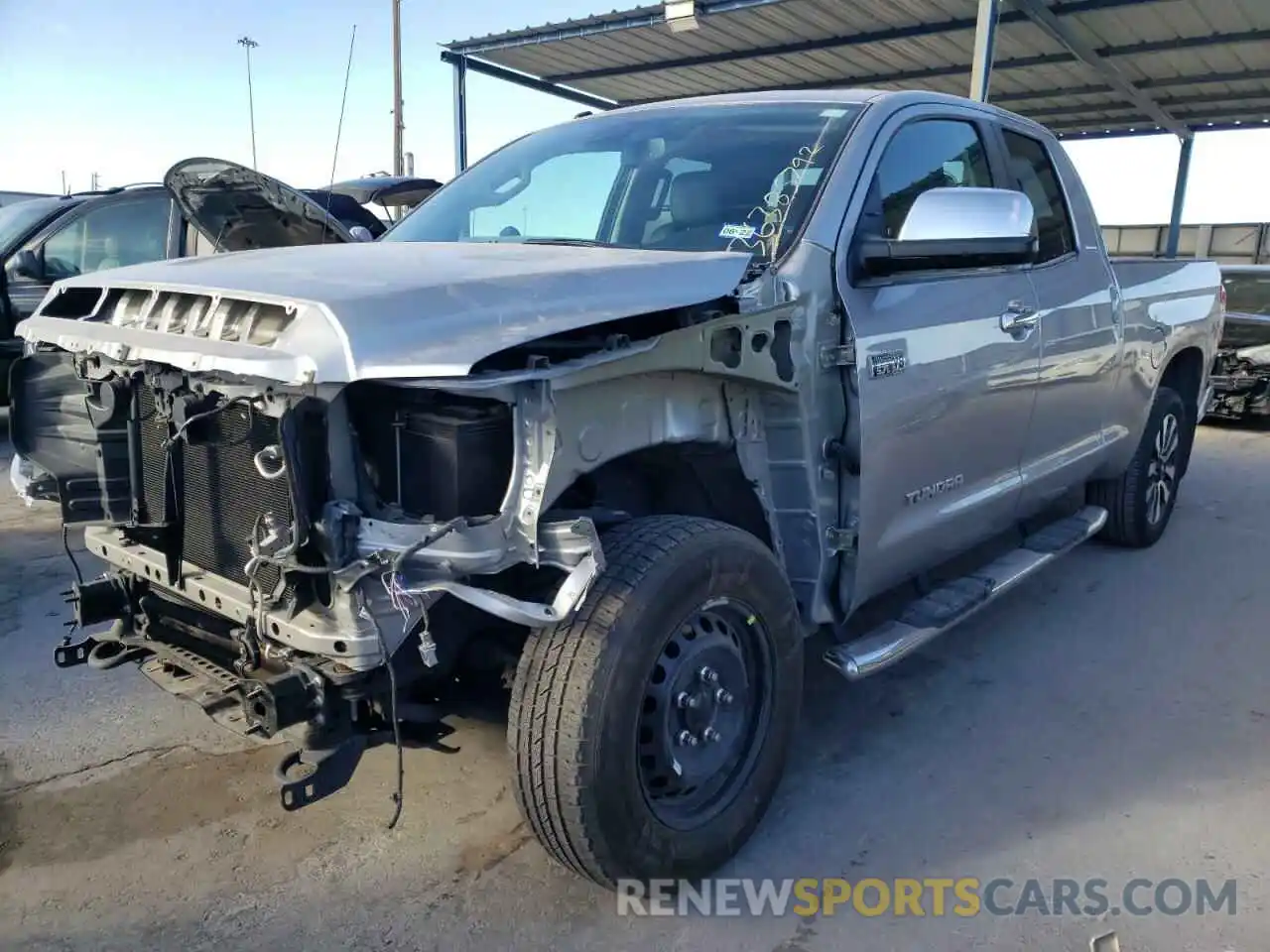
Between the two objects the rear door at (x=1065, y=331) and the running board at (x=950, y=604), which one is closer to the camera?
the running board at (x=950, y=604)

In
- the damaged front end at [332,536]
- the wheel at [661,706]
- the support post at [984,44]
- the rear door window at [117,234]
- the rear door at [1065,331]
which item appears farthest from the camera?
the support post at [984,44]

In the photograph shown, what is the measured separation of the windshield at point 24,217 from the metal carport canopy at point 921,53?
A: 630 centimetres

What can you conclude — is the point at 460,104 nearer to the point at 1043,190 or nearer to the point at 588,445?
the point at 1043,190

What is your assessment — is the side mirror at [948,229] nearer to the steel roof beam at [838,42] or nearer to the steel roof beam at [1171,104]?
the steel roof beam at [838,42]

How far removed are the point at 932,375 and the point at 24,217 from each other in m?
7.62

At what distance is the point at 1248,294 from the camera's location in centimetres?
1083

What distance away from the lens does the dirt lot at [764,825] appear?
7.91 feet

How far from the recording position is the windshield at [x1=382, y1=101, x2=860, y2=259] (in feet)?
9.82

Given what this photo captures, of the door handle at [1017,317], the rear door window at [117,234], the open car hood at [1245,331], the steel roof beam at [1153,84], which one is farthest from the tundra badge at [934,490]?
the steel roof beam at [1153,84]

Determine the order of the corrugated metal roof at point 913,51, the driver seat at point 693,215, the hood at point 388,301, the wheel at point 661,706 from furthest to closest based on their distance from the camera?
the corrugated metal roof at point 913,51, the driver seat at point 693,215, the wheel at point 661,706, the hood at point 388,301

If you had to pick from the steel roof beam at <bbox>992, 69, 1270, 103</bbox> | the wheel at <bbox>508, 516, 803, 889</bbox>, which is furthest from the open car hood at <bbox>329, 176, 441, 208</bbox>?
the steel roof beam at <bbox>992, 69, 1270, 103</bbox>

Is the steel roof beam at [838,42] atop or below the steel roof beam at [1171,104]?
atop

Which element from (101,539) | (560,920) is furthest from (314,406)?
(560,920)

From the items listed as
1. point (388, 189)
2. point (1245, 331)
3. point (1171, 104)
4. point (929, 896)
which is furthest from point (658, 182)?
point (1171, 104)
